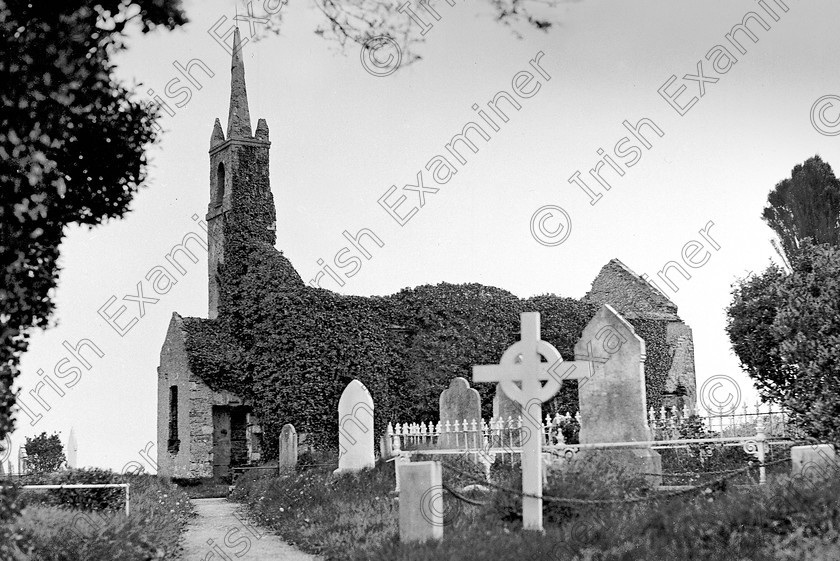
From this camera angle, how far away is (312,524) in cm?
1400

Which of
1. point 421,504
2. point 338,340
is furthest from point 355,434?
point 421,504

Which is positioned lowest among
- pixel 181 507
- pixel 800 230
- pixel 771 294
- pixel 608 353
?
pixel 181 507

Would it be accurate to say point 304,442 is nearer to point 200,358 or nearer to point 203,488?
point 203,488

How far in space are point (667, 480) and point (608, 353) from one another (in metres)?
2.25

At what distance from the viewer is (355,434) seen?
17.9m

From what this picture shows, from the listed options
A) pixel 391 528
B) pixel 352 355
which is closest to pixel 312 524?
pixel 391 528

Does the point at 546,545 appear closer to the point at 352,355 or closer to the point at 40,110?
the point at 40,110

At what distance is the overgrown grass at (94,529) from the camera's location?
32.3 ft

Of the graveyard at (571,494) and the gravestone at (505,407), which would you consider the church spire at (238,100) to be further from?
the graveyard at (571,494)

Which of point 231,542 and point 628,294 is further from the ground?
point 628,294

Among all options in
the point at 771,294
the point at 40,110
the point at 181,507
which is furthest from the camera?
the point at 771,294

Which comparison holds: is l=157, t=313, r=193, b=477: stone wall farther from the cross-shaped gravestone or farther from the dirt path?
the cross-shaped gravestone

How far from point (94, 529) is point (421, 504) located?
360 cm

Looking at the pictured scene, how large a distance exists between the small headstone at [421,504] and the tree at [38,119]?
396 cm
